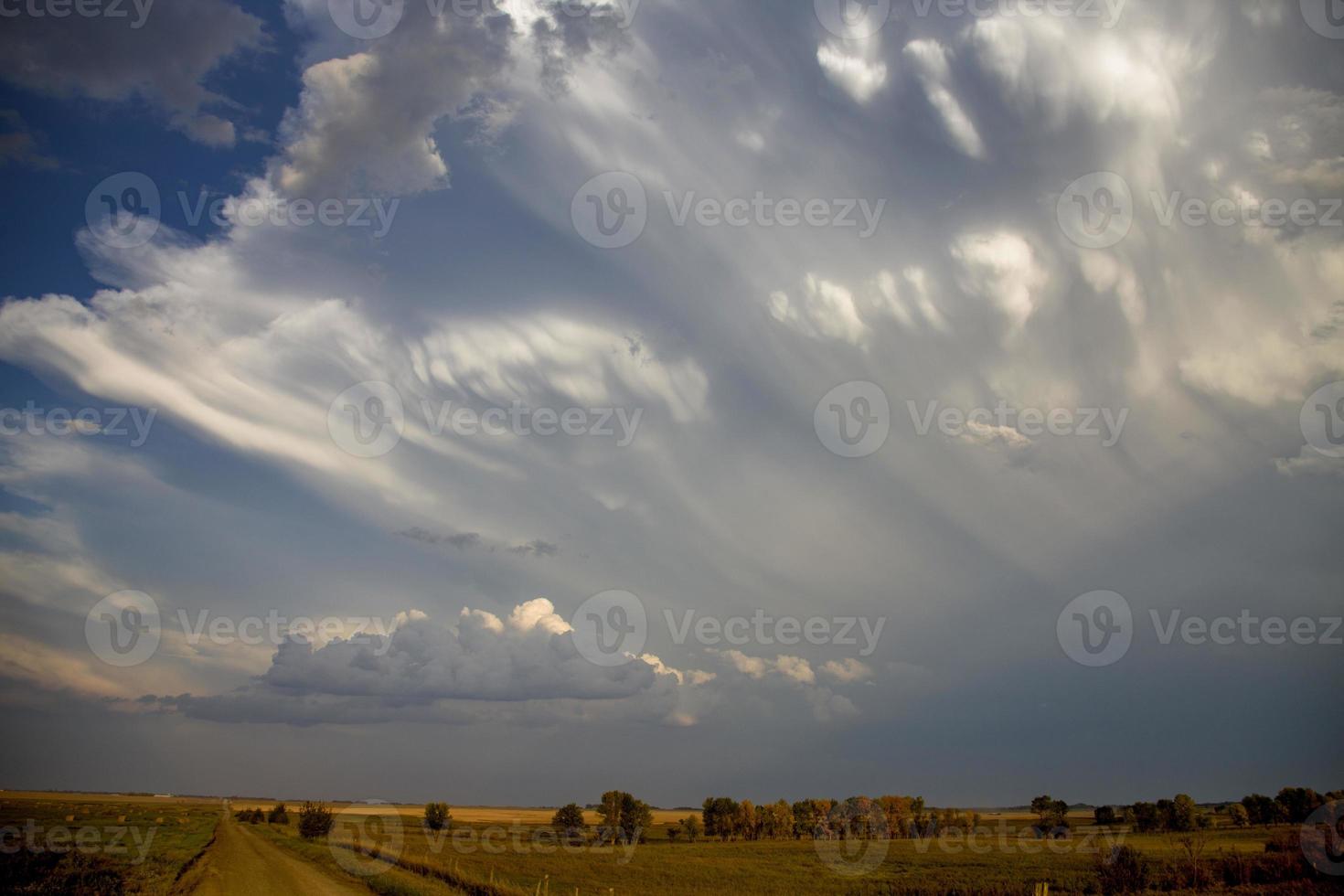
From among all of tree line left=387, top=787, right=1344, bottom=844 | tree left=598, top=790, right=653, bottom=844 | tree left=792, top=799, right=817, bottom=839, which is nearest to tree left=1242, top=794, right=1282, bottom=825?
tree line left=387, top=787, right=1344, bottom=844

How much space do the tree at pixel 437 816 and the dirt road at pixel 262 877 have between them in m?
92.2

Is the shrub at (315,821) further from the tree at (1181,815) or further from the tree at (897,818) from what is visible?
the tree at (1181,815)

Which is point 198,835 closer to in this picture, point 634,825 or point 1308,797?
point 634,825

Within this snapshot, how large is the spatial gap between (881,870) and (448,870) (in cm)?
4603

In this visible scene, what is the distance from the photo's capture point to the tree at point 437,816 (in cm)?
15699

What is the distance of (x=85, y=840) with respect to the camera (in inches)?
2399

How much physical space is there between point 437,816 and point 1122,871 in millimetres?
139858

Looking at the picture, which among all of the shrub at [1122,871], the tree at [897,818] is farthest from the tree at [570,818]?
the shrub at [1122,871]

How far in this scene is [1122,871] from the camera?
52.5 m

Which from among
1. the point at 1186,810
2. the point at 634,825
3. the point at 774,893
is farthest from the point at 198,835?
the point at 1186,810

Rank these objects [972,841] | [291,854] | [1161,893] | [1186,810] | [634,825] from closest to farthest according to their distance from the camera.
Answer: [1161,893] → [291,854] → [972,841] → [1186,810] → [634,825]

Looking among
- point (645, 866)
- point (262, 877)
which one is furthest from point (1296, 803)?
point (262, 877)

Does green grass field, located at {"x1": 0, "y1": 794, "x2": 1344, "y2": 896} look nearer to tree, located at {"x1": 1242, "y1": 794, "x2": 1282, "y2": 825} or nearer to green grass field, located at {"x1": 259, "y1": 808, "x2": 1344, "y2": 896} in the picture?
green grass field, located at {"x1": 259, "y1": 808, "x2": 1344, "y2": 896}

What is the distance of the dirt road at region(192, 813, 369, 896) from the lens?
4144cm
